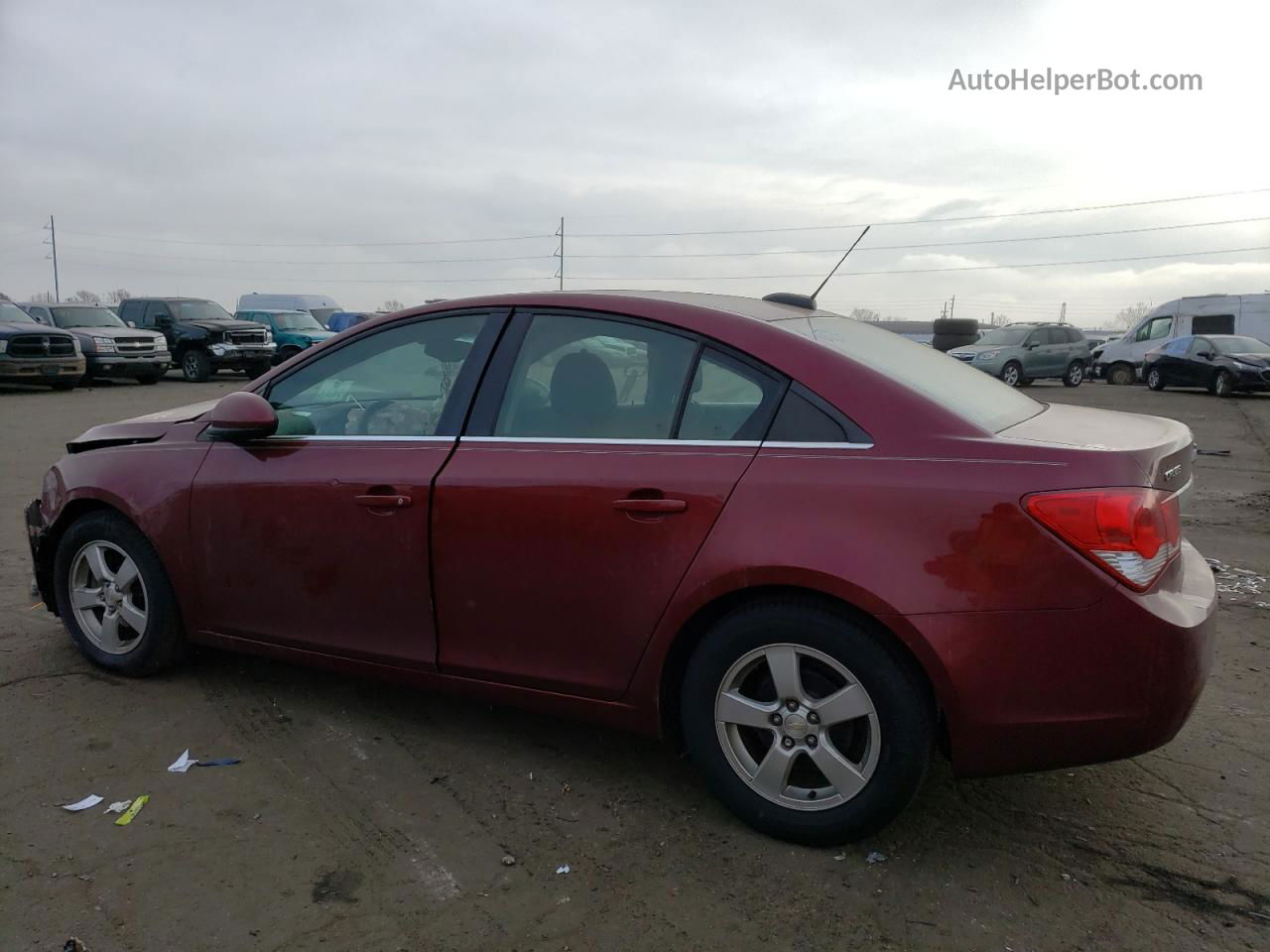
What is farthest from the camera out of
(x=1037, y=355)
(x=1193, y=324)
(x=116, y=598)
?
(x=1193, y=324)

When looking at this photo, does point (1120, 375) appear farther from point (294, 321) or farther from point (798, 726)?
point (798, 726)

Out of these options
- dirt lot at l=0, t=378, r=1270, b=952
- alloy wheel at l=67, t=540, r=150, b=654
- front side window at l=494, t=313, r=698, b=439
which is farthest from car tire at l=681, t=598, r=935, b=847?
alloy wheel at l=67, t=540, r=150, b=654

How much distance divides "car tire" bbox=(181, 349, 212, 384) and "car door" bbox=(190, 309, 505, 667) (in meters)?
21.1

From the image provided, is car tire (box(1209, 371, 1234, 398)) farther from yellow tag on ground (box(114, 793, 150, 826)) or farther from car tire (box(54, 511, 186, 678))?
yellow tag on ground (box(114, 793, 150, 826))

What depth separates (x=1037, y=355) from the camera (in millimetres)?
A: 26672

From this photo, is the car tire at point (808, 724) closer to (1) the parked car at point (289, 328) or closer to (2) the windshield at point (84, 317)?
(2) the windshield at point (84, 317)

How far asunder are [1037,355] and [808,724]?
26369 millimetres

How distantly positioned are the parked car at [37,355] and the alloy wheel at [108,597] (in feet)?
57.2

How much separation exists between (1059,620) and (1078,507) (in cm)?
29

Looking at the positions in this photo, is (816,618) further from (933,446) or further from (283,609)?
(283,609)

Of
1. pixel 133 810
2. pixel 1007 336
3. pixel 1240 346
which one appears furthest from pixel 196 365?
pixel 1240 346

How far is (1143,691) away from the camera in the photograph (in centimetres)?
252

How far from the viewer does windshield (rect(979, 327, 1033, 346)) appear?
26953mm

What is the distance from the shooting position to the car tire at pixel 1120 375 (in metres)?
27.8
